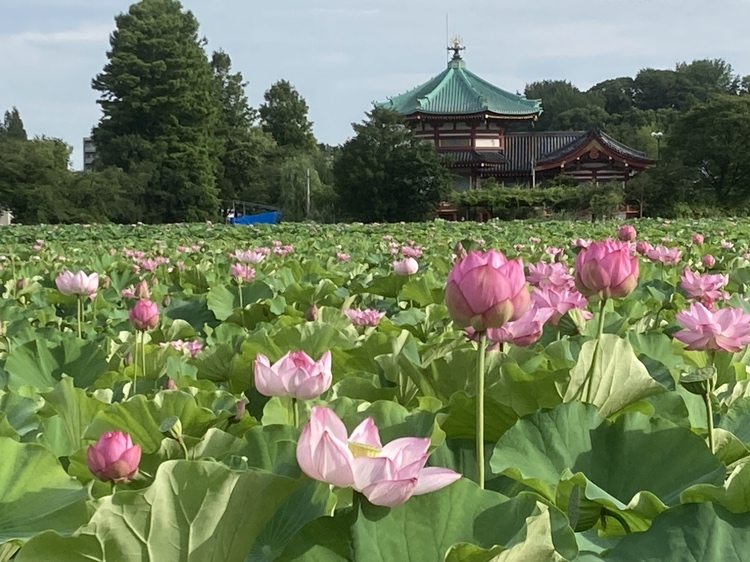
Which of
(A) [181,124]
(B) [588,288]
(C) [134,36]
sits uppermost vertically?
(C) [134,36]

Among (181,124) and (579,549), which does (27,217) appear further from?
(579,549)

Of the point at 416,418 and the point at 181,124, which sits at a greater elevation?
the point at 181,124

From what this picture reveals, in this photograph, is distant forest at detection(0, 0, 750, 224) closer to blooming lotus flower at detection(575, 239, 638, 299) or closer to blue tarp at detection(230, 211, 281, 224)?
blue tarp at detection(230, 211, 281, 224)

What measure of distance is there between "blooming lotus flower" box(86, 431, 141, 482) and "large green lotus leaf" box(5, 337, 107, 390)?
2.63 feet

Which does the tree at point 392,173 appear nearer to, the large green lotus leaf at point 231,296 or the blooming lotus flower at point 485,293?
the large green lotus leaf at point 231,296

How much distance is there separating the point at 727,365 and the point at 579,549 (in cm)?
80

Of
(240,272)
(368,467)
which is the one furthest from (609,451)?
(240,272)

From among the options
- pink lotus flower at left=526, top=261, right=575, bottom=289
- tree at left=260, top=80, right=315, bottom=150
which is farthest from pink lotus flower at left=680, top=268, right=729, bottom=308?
tree at left=260, top=80, right=315, bottom=150

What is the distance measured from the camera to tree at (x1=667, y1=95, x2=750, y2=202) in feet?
74.4

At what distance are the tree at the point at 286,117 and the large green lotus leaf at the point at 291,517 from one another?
3864 cm

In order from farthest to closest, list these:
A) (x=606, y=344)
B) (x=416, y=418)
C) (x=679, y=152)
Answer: (x=679, y=152), (x=606, y=344), (x=416, y=418)

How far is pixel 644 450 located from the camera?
0.73 meters

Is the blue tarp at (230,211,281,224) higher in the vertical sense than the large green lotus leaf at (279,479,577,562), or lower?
lower

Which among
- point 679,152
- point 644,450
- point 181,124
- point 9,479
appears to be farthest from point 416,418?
point 181,124
